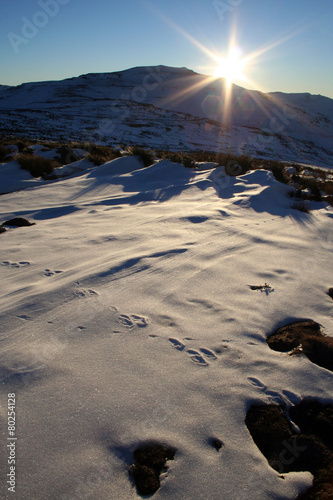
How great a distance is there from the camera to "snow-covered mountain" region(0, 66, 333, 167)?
26984 millimetres


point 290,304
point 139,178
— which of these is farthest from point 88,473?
point 139,178

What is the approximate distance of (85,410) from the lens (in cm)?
141

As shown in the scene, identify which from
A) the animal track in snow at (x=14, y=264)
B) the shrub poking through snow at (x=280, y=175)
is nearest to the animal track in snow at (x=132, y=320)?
the animal track in snow at (x=14, y=264)

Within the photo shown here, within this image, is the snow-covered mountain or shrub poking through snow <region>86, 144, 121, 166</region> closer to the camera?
shrub poking through snow <region>86, 144, 121, 166</region>

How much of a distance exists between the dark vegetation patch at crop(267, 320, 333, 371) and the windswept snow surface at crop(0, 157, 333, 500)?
0.08 meters

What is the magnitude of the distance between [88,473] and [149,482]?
0.84 ft

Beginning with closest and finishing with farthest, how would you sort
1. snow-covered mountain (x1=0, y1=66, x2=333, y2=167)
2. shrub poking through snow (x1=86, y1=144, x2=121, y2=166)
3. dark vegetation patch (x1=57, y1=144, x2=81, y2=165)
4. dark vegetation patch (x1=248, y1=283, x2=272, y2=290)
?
dark vegetation patch (x1=248, y1=283, x2=272, y2=290) → shrub poking through snow (x1=86, y1=144, x2=121, y2=166) → dark vegetation patch (x1=57, y1=144, x2=81, y2=165) → snow-covered mountain (x1=0, y1=66, x2=333, y2=167)

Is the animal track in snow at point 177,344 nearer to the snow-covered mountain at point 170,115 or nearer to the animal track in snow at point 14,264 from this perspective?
the animal track in snow at point 14,264

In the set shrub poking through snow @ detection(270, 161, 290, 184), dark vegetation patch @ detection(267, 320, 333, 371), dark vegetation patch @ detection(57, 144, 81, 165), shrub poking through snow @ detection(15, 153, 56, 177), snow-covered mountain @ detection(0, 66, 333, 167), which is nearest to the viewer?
dark vegetation patch @ detection(267, 320, 333, 371)

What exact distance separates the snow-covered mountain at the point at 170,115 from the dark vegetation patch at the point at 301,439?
22.7 metres

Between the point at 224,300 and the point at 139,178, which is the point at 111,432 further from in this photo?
the point at 139,178

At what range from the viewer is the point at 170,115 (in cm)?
3819

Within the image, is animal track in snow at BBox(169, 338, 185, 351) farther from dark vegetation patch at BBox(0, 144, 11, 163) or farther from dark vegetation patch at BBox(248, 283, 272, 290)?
dark vegetation patch at BBox(0, 144, 11, 163)

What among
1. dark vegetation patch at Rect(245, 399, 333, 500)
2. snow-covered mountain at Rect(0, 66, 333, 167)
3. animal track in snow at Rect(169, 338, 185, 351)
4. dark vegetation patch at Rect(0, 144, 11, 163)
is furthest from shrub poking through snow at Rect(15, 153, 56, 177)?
snow-covered mountain at Rect(0, 66, 333, 167)
